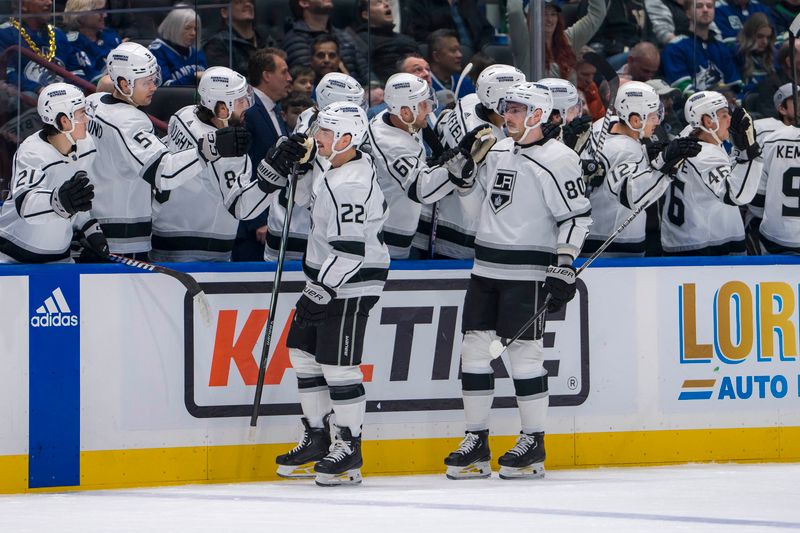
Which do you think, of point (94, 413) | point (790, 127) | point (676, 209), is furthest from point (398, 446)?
point (790, 127)

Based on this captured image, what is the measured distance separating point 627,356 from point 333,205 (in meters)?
1.45

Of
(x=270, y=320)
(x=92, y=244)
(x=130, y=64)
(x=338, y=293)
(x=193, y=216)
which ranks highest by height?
(x=130, y=64)

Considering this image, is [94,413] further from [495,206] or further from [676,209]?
[676,209]

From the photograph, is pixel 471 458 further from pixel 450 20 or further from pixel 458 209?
pixel 450 20

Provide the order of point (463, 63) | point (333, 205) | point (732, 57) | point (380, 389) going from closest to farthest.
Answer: point (333, 205)
point (380, 389)
point (463, 63)
point (732, 57)

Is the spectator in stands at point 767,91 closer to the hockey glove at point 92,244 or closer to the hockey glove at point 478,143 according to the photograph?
the hockey glove at point 478,143

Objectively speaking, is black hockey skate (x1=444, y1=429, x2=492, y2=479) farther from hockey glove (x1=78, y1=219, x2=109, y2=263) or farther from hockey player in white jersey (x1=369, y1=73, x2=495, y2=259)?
hockey glove (x1=78, y1=219, x2=109, y2=263)

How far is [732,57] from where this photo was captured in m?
9.11

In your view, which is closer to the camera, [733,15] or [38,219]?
[38,219]

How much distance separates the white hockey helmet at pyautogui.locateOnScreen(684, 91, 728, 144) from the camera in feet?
21.7

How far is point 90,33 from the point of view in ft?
24.3

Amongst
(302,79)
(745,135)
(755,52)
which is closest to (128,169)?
(302,79)

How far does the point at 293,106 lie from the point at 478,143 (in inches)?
61.1

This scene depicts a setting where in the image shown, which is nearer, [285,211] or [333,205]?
[333,205]
